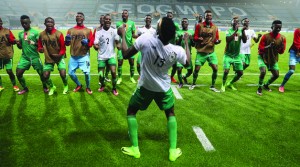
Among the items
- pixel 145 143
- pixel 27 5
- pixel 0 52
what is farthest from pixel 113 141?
pixel 27 5

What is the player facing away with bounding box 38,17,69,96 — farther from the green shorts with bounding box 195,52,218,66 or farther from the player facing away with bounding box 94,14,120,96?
the green shorts with bounding box 195,52,218,66

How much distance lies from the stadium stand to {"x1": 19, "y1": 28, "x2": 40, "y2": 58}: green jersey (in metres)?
44.0

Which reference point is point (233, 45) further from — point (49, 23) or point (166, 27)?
point (49, 23)

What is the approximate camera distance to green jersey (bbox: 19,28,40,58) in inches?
268

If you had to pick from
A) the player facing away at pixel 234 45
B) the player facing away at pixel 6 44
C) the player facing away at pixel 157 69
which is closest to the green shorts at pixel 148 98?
the player facing away at pixel 157 69

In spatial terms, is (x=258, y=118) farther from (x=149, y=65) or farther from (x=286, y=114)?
(x=149, y=65)

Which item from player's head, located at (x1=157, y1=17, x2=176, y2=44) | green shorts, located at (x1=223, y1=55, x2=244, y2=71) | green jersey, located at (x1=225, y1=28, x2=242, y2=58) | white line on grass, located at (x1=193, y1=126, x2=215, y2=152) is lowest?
white line on grass, located at (x1=193, y1=126, x2=215, y2=152)

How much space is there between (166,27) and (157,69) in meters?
0.64

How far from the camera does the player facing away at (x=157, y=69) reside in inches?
136

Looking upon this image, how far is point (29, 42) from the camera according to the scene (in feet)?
22.1

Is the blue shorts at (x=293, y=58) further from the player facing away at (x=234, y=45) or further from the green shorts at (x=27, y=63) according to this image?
the green shorts at (x=27, y=63)

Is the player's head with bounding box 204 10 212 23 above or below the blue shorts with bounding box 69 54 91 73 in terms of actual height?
above

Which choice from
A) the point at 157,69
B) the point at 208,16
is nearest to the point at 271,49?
the point at 208,16

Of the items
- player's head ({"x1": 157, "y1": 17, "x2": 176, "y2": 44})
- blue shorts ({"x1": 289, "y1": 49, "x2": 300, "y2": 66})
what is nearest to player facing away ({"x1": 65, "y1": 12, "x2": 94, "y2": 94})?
player's head ({"x1": 157, "y1": 17, "x2": 176, "y2": 44})
